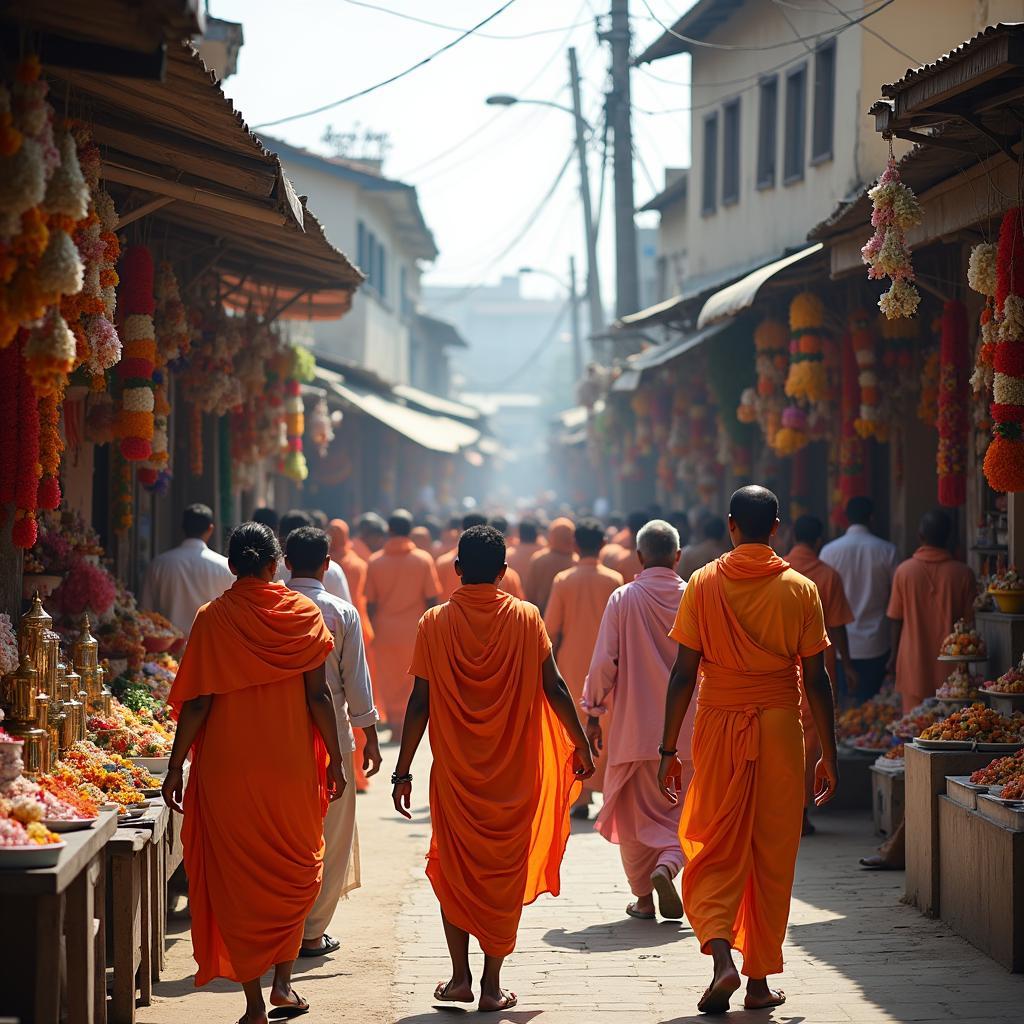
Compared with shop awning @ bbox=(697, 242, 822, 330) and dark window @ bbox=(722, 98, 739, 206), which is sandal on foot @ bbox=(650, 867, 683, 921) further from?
dark window @ bbox=(722, 98, 739, 206)

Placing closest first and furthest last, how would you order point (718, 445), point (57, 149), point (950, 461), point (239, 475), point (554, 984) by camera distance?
point (57, 149) < point (554, 984) < point (950, 461) < point (239, 475) < point (718, 445)

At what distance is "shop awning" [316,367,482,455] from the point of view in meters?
21.6

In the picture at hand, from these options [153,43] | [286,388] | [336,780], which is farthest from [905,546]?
[153,43]

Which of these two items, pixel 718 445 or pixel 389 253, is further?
pixel 389 253

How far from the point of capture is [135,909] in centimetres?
623

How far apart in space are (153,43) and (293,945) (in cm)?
343

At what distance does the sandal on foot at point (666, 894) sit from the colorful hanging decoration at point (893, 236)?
3.00m

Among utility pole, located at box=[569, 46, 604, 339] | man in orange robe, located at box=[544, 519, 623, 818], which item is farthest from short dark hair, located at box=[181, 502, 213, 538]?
utility pole, located at box=[569, 46, 604, 339]

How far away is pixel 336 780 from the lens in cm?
656

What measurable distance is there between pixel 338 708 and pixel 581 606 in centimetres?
378

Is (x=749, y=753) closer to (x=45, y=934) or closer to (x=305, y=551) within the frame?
(x=305, y=551)

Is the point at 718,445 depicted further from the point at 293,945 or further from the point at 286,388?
the point at 293,945

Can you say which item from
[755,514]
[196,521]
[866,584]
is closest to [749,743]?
[755,514]

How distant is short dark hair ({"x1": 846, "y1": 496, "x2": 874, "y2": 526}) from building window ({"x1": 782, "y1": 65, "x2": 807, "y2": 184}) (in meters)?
7.64
